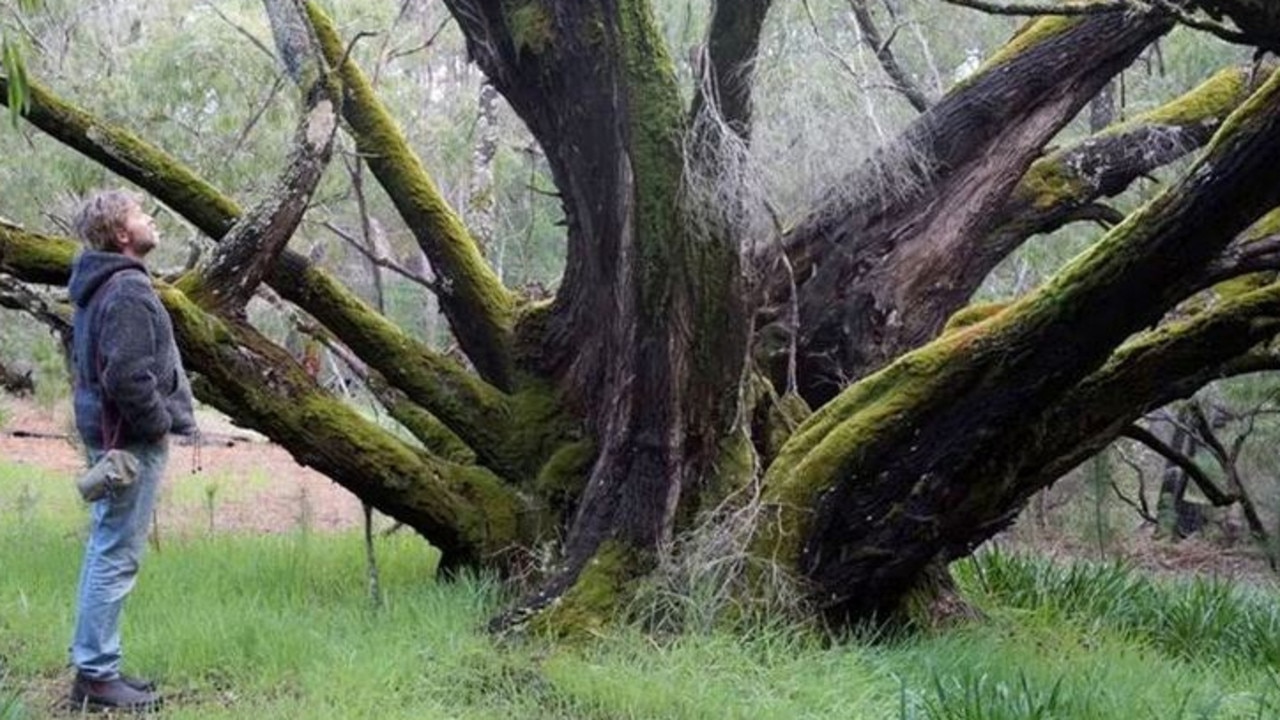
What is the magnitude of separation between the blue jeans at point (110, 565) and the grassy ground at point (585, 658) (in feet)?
0.80

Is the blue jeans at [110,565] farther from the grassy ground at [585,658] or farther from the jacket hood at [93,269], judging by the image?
the jacket hood at [93,269]

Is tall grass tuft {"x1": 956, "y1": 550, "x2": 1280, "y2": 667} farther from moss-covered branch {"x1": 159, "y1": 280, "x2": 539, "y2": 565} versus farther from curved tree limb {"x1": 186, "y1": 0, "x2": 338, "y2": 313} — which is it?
curved tree limb {"x1": 186, "y1": 0, "x2": 338, "y2": 313}

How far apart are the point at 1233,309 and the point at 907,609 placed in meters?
1.99

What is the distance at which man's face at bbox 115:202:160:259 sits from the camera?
490cm

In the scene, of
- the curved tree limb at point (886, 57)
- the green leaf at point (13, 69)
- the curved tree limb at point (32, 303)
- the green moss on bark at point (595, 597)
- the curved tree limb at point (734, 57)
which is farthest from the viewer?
the curved tree limb at point (886, 57)

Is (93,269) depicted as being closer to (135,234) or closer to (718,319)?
(135,234)

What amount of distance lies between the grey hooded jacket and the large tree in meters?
0.85

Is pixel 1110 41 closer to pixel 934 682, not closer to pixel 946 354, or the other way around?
pixel 946 354

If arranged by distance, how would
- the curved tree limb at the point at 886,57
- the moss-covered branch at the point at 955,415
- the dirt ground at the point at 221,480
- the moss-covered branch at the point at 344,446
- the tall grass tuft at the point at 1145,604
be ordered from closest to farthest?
the moss-covered branch at the point at 955,415 < the moss-covered branch at the point at 344,446 < the tall grass tuft at the point at 1145,604 < the curved tree limb at the point at 886,57 < the dirt ground at the point at 221,480

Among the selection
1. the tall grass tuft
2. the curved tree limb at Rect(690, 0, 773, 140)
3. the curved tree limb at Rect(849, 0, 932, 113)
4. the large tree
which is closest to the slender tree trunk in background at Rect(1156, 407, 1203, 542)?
the tall grass tuft

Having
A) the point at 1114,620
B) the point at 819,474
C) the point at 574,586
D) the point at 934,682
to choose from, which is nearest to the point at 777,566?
the point at 819,474

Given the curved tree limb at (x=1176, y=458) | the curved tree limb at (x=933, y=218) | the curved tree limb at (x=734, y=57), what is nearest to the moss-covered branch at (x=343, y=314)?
the curved tree limb at (x=933, y=218)

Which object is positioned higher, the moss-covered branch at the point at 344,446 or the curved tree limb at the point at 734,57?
the curved tree limb at the point at 734,57

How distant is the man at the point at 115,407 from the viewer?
477 cm
